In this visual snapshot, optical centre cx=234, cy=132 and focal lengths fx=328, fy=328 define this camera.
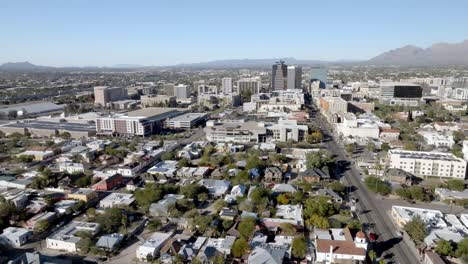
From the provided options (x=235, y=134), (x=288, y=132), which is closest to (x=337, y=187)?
(x=288, y=132)

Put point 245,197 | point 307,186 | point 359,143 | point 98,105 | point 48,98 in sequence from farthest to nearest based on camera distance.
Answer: point 48,98 < point 98,105 < point 359,143 < point 307,186 < point 245,197

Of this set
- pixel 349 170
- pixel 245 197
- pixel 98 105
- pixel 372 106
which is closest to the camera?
pixel 245 197

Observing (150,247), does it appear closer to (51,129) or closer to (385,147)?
(385,147)

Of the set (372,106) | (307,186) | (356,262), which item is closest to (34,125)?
(307,186)

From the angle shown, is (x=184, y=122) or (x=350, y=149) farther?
(x=184, y=122)

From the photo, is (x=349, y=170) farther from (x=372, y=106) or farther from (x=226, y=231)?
(x=372, y=106)

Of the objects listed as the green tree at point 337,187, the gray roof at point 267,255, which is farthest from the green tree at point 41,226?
the green tree at point 337,187

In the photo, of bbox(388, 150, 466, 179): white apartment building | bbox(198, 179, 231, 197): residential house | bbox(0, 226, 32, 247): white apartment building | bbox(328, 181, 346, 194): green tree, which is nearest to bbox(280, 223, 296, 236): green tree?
bbox(198, 179, 231, 197): residential house
